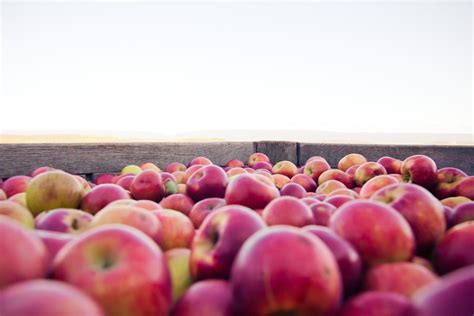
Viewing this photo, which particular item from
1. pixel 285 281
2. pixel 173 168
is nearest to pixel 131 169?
pixel 173 168

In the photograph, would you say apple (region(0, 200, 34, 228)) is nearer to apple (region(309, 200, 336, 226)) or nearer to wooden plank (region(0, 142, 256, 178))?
apple (region(309, 200, 336, 226))

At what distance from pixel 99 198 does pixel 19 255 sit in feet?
3.70

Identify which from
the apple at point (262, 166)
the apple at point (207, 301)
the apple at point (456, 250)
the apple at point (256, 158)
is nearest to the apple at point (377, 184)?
the apple at point (456, 250)

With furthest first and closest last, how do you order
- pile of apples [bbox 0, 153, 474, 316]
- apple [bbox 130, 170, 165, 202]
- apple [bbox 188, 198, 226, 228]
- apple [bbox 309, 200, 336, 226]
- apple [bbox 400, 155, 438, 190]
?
apple [bbox 400, 155, 438, 190] < apple [bbox 130, 170, 165, 202] < apple [bbox 188, 198, 226, 228] < apple [bbox 309, 200, 336, 226] < pile of apples [bbox 0, 153, 474, 316]

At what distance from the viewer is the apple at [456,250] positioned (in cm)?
112

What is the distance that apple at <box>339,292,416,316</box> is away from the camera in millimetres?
764

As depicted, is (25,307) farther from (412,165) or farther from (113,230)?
(412,165)

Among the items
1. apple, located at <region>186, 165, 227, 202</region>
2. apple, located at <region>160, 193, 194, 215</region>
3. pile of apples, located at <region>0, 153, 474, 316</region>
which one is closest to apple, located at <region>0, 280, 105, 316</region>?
pile of apples, located at <region>0, 153, 474, 316</region>

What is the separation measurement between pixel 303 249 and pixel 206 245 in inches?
13.9

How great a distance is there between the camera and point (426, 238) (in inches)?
51.7

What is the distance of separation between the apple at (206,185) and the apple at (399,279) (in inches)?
51.7

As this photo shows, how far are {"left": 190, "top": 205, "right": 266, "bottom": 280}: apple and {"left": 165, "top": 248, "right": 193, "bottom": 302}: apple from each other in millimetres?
47

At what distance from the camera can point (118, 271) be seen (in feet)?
2.79

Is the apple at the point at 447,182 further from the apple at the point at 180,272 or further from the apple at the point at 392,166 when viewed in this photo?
the apple at the point at 180,272
